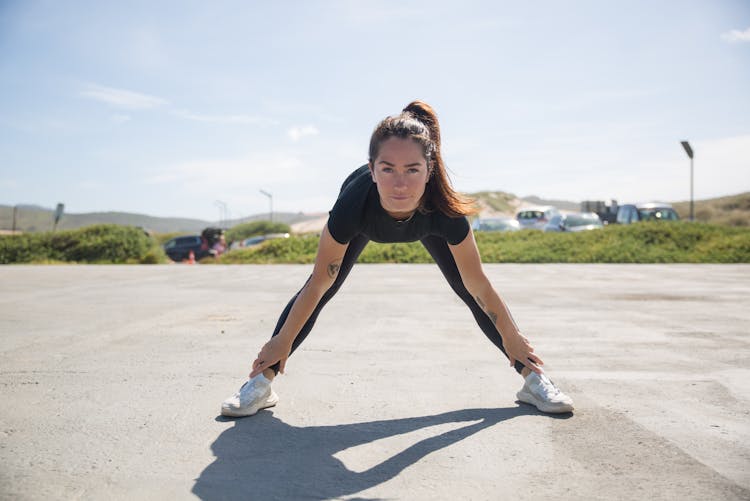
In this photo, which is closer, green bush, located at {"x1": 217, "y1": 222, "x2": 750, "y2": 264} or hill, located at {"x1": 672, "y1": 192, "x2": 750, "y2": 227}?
green bush, located at {"x1": 217, "y1": 222, "x2": 750, "y2": 264}

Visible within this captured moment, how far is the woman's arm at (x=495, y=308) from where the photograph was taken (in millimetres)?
3031

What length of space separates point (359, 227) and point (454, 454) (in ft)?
3.90

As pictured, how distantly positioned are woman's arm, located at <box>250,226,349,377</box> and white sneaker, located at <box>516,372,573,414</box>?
1.22 m

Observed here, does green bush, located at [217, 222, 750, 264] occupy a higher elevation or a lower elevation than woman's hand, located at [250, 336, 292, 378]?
higher

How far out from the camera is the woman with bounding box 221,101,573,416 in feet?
8.96

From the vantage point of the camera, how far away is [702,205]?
224 ft

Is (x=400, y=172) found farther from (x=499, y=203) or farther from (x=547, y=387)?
(x=499, y=203)

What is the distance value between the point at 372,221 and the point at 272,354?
0.89m

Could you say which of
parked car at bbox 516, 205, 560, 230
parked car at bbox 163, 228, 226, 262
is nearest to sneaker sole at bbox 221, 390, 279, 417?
parked car at bbox 163, 228, 226, 262

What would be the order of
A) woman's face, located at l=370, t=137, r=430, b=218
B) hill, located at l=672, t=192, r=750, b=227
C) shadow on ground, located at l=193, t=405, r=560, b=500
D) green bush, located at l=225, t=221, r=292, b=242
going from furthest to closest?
green bush, located at l=225, t=221, r=292, b=242
hill, located at l=672, t=192, r=750, b=227
woman's face, located at l=370, t=137, r=430, b=218
shadow on ground, located at l=193, t=405, r=560, b=500

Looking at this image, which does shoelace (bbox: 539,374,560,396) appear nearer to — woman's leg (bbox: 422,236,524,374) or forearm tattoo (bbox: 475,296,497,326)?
woman's leg (bbox: 422,236,524,374)

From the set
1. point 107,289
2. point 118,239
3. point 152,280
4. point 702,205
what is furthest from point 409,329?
point 702,205

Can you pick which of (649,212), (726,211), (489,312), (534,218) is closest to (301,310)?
(489,312)

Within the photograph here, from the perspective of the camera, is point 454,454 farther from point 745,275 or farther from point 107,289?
point 745,275
